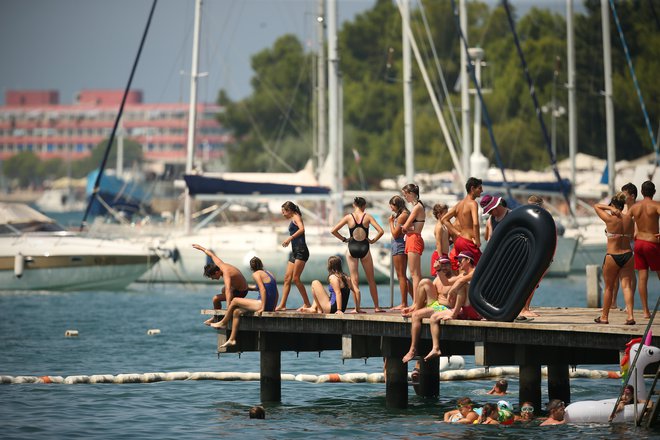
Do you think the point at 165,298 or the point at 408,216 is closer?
the point at 408,216

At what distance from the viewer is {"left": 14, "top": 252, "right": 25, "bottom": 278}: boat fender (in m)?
44.8

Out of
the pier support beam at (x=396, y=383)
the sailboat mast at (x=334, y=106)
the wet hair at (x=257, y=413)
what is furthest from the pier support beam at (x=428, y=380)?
the sailboat mast at (x=334, y=106)

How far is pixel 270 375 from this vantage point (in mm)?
22172

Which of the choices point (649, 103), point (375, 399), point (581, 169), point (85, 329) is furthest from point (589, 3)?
point (375, 399)

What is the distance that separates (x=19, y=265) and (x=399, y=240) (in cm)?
2586

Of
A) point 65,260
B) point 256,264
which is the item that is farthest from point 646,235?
point 65,260

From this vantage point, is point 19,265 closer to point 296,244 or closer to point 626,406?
point 296,244

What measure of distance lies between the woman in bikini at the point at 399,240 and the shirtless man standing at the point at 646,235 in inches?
136

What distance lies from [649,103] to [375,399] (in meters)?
61.6

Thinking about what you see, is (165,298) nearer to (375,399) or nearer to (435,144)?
(375,399)

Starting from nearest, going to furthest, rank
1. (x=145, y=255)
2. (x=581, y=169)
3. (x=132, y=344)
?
1. (x=132, y=344)
2. (x=145, y=255)
3. (x=581, y=169)

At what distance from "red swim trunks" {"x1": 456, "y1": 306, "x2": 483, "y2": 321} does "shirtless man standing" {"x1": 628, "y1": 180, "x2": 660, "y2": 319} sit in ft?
7.64

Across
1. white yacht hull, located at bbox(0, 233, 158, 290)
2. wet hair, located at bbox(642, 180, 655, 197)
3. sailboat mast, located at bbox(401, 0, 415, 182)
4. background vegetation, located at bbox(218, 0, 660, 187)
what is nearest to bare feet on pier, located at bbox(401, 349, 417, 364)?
wet hair, located at bbox(642, 180, 655, 197)

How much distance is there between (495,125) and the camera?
3625 inches
